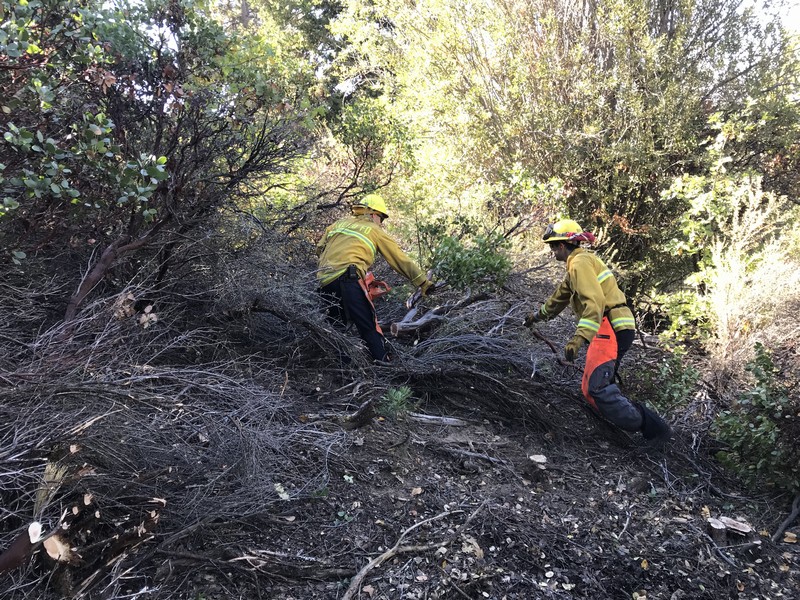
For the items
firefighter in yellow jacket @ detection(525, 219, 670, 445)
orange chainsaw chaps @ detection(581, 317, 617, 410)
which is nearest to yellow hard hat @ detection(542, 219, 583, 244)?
firefighter in yellow jacket @ detection(525, 219, 670, 445)

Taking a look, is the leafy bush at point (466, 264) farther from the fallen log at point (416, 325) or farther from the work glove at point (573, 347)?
the work glove at point (573, 347)

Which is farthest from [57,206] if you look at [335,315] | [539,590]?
[539,590]

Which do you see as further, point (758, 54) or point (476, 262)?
point (758, 54)

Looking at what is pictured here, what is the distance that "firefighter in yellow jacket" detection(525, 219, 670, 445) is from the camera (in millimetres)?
4012

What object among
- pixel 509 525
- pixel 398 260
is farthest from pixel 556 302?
pixel 509 525

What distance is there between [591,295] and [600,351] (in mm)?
408

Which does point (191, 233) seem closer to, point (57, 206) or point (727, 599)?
point (57, 206)

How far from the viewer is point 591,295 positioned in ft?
13.4

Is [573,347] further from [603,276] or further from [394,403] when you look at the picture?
[394,403]

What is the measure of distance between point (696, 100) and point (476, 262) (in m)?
4.23

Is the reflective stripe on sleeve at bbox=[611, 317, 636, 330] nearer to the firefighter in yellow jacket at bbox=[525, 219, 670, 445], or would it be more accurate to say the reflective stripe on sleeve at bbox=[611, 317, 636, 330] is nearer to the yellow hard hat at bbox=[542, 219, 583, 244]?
the firefighter in yellow jacket at bbox=[525, 219, 670, 445]

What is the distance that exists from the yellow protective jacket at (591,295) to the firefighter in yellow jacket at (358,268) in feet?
4.14

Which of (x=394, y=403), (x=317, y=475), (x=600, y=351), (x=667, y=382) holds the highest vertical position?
(x=600, y=351)

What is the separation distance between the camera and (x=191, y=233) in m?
4.32
